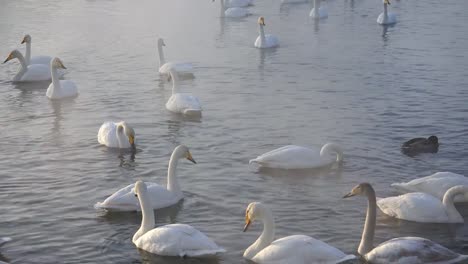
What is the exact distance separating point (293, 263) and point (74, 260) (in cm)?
277

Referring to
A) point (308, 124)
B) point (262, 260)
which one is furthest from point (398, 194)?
point (308, 124)

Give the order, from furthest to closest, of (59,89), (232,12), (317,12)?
(232,12)
(317,12)
(59,89)

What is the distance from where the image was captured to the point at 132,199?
1251 centimetres

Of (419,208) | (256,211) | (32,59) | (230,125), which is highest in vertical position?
(256,211)

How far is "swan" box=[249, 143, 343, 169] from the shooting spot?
573 inches

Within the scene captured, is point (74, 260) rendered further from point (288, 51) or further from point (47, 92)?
point (288, 51)

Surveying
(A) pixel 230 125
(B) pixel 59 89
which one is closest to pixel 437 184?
(A) pixel 230 125

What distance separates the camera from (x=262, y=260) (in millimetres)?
10523

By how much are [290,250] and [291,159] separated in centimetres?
434

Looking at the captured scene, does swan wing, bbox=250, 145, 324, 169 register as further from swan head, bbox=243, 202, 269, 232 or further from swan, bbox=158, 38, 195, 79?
swan, bbox=158, 38, 195, 79

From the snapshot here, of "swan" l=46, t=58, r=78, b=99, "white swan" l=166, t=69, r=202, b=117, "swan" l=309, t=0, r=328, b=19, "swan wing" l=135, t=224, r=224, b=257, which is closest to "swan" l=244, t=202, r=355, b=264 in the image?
"swan wing" l=135, t=224, r=224, b=257

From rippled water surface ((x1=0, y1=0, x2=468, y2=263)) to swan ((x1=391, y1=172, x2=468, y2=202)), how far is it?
764 millimetres

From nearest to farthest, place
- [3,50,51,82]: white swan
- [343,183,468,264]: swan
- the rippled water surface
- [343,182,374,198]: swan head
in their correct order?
[343,183,468,264]: swan < [343,182,374,198]: swan head < the rippled water surface < [3,50,51,82]: white swan

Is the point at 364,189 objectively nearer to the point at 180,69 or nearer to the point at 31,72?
the point at 180,69
